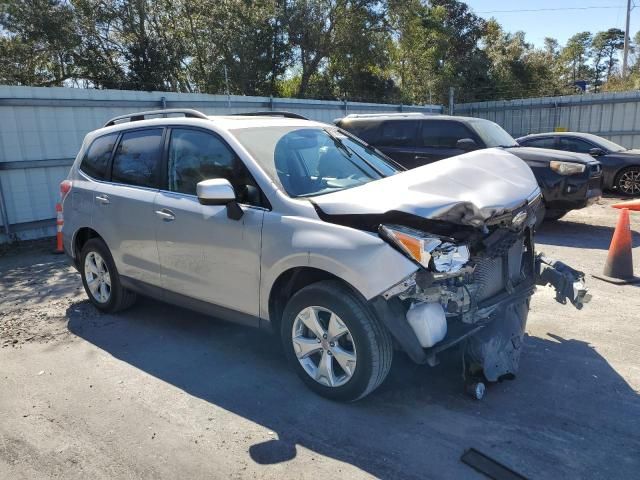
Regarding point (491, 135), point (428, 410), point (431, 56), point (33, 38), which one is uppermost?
point (33, 38)

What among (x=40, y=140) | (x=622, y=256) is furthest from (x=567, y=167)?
(x=40, y=140)

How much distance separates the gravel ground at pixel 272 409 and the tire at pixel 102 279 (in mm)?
265

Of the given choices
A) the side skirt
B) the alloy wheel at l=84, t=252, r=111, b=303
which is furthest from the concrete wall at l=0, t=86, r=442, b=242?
the side skirt

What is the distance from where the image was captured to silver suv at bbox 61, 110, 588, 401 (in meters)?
3.13

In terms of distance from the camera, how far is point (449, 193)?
3326mm

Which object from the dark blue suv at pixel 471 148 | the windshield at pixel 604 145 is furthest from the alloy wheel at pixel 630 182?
the dark blue suv at pixel 471 148

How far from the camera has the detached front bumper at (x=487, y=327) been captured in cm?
310

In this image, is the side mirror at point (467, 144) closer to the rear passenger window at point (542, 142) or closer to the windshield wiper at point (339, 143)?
the rear passenger window at point (542, 142)

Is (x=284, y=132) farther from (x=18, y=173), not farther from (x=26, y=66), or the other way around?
(x=26, y=66)

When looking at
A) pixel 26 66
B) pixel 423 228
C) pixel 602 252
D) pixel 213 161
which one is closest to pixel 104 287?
pixel 213 161

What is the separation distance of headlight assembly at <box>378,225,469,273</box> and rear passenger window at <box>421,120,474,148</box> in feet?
21.0

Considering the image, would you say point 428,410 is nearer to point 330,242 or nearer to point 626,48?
point 330,242

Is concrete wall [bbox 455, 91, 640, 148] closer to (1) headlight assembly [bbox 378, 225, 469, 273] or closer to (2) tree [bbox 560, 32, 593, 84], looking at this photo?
(1) headlight assembly [bbox 378, 225, 469, 273]

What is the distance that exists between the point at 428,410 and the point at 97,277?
355 cm
